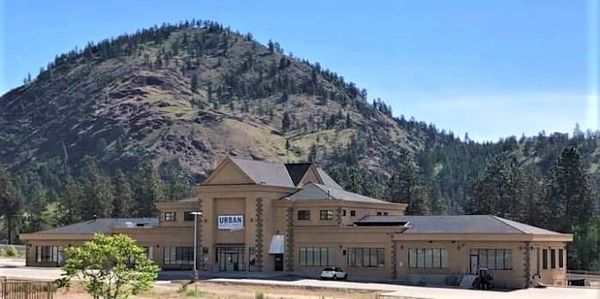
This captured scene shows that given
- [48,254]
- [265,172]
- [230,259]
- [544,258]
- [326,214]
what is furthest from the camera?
[48,254]

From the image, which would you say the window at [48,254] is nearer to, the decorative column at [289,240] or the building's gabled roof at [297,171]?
the building's gabled roof at [297,171]

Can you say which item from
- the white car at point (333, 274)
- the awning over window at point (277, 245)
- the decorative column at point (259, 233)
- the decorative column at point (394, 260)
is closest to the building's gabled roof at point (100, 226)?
the decorative column at point (259, 233)

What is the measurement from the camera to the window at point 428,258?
6331 centimetres

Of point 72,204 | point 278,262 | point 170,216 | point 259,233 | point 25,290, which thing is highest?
point 72,204

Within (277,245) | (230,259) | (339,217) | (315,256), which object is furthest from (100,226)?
(339,217)

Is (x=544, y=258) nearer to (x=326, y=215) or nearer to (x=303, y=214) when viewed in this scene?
(x=326, y=215)

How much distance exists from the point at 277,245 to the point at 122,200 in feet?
163

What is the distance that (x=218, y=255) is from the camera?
73.5 m

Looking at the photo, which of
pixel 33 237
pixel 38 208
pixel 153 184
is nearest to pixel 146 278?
pixel 33 237

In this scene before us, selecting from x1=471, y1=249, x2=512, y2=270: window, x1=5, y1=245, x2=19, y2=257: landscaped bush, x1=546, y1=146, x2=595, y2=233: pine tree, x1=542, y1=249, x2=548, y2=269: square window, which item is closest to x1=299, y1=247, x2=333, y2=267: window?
x1=471, y1=249, x2=512, y2=270: window

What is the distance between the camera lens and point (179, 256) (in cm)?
7588

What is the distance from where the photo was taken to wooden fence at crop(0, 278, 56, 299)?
4150cm

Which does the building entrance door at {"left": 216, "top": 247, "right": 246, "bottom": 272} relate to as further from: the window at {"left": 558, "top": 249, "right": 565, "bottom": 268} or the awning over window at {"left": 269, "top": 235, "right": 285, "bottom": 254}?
the window at {"left": 558, "top": 249, "right": 565, "bottom": 268}

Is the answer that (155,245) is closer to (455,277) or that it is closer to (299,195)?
(299,195)
